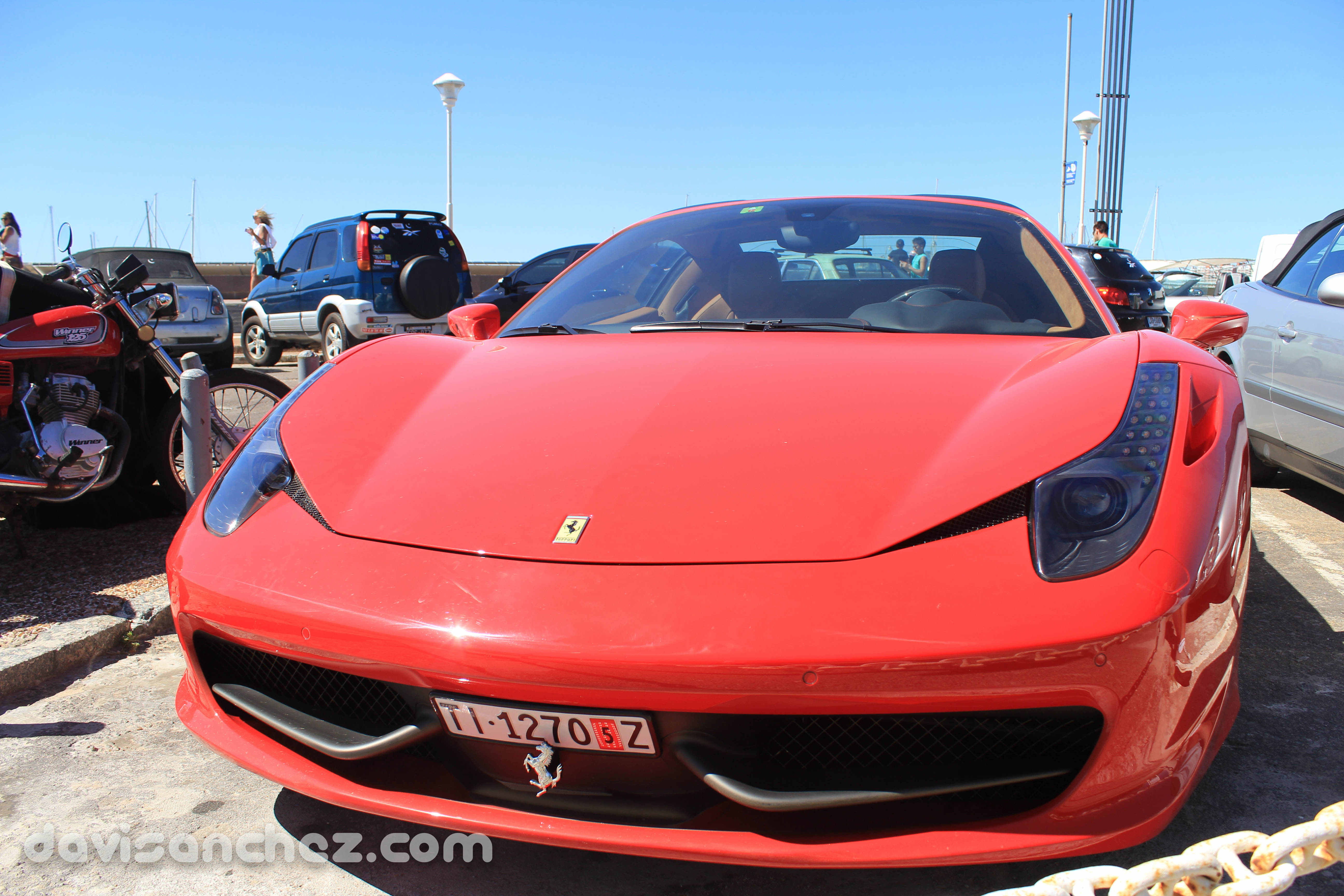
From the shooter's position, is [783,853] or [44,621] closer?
[783,853]

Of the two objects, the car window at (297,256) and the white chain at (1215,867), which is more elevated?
the car window at (297,256)

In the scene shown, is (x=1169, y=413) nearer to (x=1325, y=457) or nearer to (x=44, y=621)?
(x=1325, y=457)

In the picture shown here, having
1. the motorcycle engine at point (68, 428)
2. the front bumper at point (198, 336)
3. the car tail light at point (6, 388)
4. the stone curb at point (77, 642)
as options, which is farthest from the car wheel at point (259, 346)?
the stone curb at point (77, 642)

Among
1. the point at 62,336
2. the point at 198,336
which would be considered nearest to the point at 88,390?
the point at 62,336

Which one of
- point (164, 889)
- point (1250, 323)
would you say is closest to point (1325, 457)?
point (1250, 323)

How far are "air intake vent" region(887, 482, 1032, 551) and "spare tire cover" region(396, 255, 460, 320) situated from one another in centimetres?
226

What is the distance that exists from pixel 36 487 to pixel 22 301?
2.57 ft

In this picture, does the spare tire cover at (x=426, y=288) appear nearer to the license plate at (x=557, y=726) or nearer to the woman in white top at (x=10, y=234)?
the license plate at (x=557, y=726)

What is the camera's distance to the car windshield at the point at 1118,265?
10227 millimetres

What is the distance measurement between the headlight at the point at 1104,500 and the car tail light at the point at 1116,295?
9071 millimetres

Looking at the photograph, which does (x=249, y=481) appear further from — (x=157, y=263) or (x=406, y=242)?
(x=157, y=263)

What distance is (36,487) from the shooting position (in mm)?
3396

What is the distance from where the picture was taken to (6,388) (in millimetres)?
3420

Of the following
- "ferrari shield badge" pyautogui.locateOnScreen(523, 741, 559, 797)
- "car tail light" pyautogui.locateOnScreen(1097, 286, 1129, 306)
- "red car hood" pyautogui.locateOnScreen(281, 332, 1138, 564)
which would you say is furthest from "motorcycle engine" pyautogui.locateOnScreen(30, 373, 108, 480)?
"car tail light" pyautogui.locateOnScreen(1097, 286, 1129, 306)
